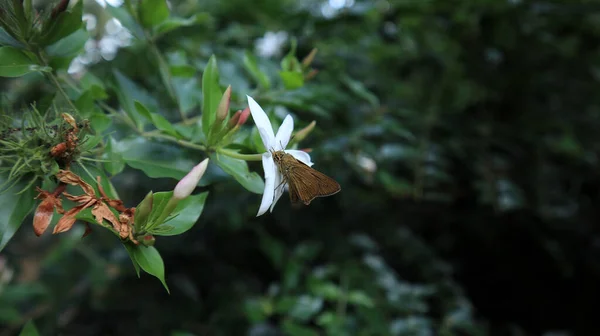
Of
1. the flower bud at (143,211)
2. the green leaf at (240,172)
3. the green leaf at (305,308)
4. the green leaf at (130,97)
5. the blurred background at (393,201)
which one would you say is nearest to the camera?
the flower bud at (143,211)

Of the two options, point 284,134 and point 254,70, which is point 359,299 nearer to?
point 254,70

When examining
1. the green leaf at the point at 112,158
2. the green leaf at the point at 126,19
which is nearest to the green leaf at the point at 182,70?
the green leaf at the point at 126,19

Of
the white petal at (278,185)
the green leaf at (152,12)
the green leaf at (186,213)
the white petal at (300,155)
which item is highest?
the white petal at (300,155)

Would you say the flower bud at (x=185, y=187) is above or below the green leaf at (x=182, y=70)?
below

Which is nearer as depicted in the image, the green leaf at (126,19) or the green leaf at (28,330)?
the green leaf at (28,330)

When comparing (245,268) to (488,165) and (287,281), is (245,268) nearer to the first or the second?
(287,281)

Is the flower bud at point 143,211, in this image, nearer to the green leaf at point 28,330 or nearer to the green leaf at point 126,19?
the green leaf at point 28,330

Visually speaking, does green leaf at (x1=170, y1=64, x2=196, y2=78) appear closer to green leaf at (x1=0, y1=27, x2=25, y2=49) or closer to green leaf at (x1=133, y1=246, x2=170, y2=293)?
green leaf at (x1=0, y1=27, x2=25, y2=49)
